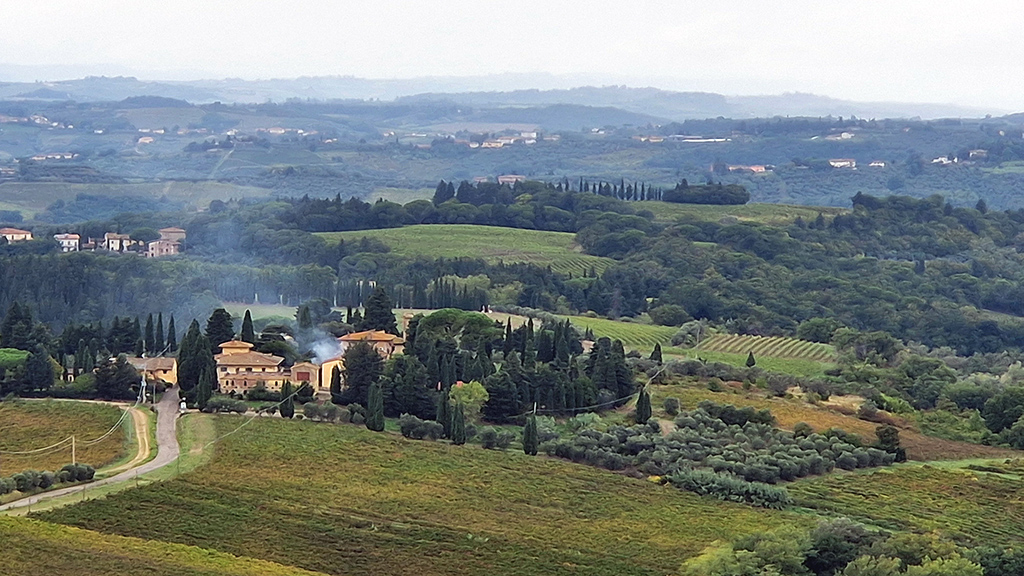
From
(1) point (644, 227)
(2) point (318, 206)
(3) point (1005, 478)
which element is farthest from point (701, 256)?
(3) point (1005, 478)

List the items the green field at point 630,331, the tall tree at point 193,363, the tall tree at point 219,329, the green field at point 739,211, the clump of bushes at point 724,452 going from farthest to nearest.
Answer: the green field at point 739,211, the green field at point 630,331, the tall tree at point 219,329, the tall tree at point 193,363, the clump of bushes at point 724,452

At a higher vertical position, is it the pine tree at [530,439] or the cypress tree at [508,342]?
the cypress tree at [508,342]

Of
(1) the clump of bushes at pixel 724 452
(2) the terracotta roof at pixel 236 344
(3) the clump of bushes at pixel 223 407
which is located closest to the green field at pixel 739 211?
(2) the terracotta roof at pixel 236 344

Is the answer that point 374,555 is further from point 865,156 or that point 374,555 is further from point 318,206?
point 865,156

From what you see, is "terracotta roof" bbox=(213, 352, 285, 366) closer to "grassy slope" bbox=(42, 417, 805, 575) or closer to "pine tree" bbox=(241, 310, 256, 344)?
"pine tree" bbox=(241, 310, 256, 344)

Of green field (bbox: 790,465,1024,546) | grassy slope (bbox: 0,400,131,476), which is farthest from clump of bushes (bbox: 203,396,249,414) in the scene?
green field (bbox: 790,465,1024,546)

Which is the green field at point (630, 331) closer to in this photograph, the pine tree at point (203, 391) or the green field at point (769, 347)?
the green field at point (769, 347)
